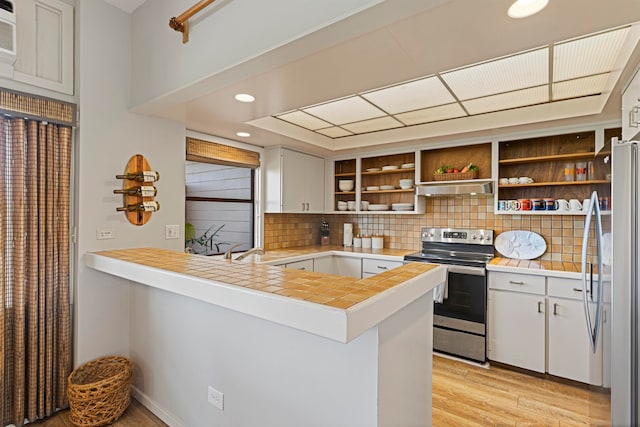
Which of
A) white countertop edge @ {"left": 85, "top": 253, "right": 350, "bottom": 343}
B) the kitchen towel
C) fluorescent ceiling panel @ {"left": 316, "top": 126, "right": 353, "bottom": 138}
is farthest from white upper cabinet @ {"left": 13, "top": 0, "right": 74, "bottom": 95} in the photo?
the kitchen towel

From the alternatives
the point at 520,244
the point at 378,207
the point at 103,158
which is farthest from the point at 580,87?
the point at 103,158

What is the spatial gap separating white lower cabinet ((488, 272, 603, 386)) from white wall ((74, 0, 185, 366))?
10.0ft

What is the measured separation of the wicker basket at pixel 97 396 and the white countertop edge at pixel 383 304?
1877mm

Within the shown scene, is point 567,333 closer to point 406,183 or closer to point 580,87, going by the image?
point 580,87

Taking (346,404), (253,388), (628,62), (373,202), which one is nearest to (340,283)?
(346,404)

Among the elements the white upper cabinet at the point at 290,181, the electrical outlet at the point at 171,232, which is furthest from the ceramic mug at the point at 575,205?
the electrical outlet at the point at 171,232

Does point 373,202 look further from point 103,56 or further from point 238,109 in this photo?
point 103,56

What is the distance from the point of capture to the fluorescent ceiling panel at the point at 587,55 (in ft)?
5.53

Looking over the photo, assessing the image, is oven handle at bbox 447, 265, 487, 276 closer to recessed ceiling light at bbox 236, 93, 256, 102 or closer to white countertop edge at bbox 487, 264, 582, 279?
white countertop edge at bbox 487, 264, 582, 279

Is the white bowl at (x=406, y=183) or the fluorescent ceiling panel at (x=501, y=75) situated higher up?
the fluorescent ceiling panel at (x=501, y=75)

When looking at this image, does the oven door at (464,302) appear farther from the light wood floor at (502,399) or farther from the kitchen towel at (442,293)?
the light wood floor at (502,399)

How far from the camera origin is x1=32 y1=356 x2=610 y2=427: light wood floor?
2156 millimetres

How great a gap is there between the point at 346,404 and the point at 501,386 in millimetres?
1997

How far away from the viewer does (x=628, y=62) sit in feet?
5.72
